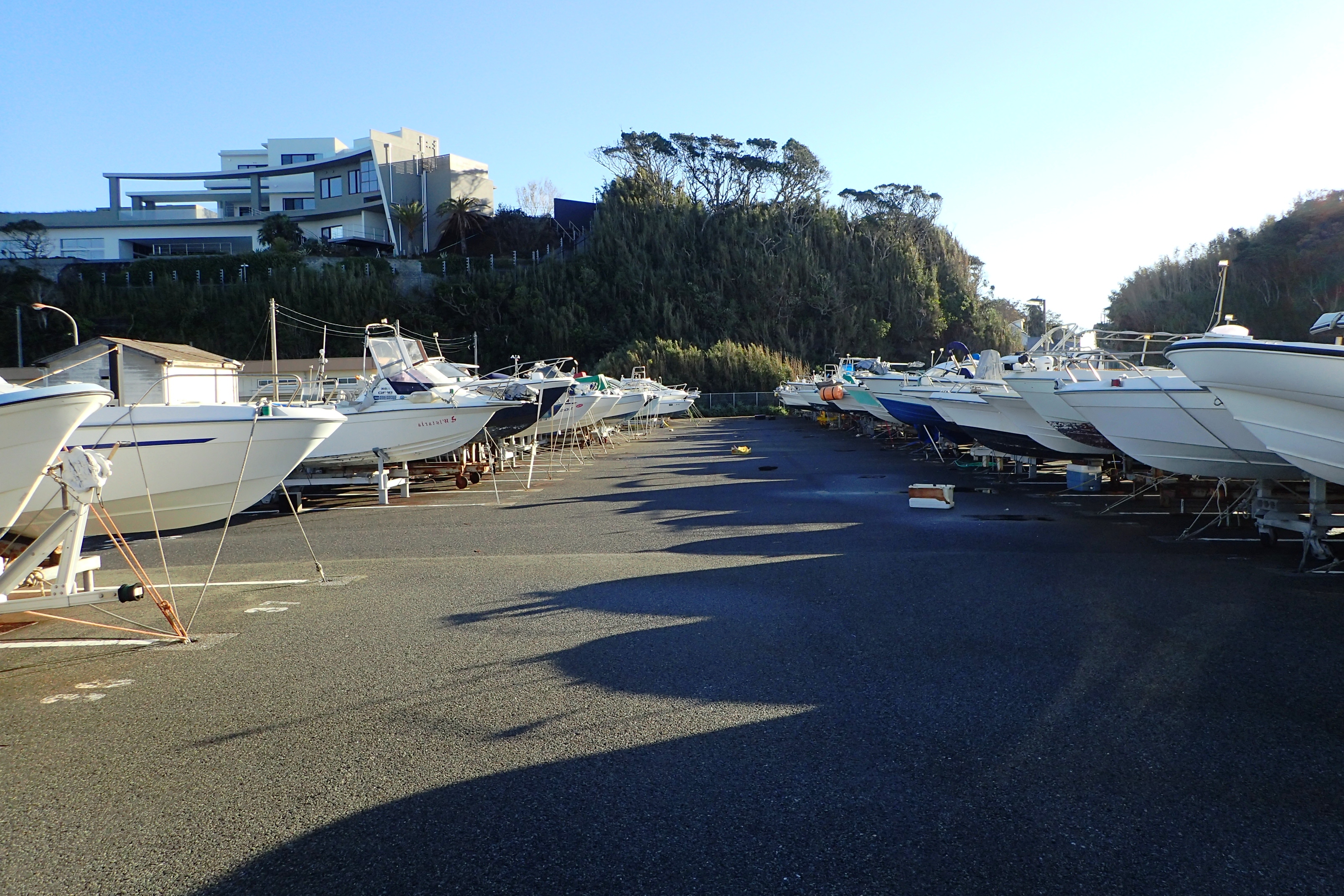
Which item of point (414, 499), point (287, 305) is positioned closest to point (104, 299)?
point (287, 305)

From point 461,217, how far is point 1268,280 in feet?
181

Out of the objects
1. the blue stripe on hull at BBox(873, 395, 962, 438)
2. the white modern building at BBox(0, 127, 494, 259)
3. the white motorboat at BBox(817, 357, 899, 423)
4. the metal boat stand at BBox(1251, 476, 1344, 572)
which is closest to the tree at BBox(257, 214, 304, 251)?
the white modern building at BBox(0, 127, 494, 259)

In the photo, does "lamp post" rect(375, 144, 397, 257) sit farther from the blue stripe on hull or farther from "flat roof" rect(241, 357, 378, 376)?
the blue stripe on hull

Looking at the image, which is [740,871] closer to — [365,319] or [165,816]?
[165,816]

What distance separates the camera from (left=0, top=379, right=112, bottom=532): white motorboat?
547 cm

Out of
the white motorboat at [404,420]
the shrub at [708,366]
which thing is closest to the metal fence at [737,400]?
the shrub at [708,366]

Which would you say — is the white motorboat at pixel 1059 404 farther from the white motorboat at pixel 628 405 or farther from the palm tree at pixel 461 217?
the palm tree at pixel 461 217

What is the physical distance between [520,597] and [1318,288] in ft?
148

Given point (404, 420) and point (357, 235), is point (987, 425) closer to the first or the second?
point (404, 420)

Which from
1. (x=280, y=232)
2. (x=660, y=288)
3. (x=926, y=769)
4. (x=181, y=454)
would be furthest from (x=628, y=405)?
(x=280, y=232)

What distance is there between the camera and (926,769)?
3.97m

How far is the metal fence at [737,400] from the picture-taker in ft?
186

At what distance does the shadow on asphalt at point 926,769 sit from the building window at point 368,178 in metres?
73.3

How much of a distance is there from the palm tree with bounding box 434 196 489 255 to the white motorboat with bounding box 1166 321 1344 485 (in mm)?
70305
